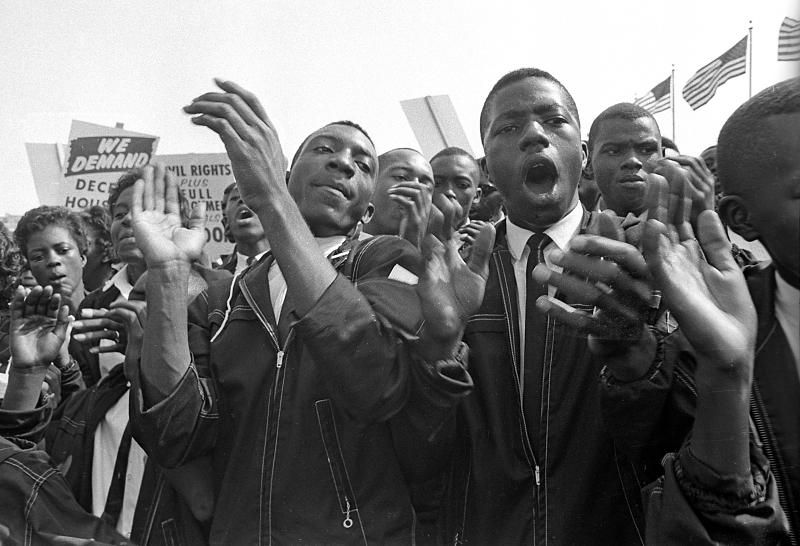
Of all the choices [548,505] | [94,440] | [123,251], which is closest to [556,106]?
[548,505]

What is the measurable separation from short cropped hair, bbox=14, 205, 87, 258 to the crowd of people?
1084 mm

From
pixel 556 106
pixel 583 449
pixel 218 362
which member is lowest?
pixel 583 449

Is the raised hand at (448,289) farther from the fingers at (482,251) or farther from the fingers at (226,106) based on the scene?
the fingers at (226,106)

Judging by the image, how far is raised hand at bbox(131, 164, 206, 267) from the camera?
2.02 m

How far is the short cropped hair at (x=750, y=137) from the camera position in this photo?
139 cm

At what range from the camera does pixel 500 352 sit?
186 centimetres

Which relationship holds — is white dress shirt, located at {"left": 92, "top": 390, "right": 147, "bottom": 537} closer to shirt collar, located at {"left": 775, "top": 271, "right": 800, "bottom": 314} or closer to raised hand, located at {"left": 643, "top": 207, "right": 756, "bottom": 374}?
raised hand, located at {"left": 643, "top": 207, "right": 756, "bottom": 374}

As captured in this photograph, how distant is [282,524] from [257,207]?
0.71 meters

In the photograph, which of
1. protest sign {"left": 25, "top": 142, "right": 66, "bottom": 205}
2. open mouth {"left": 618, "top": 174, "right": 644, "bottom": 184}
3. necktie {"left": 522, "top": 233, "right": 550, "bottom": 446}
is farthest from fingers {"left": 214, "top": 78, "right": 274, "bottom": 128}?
protest sign {"left": 25, "top": 142, "right": 66, "bottom": 205}

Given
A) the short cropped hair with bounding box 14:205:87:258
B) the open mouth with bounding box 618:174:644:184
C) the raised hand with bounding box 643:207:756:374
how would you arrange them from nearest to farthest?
the raised hand with bounding box 643:207:756:374 → the open mouth with bounding box 618:174:644:184 → the short cropped hair with bounding box 14:205:87:258

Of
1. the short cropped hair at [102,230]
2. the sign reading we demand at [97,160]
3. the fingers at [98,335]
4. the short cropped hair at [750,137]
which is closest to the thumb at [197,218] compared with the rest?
the fingers at [98,335]

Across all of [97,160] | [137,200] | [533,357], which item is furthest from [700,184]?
[97,160]

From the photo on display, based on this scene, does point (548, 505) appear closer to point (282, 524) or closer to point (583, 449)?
point (583, 449)

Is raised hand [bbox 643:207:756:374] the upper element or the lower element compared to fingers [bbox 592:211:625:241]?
lower
